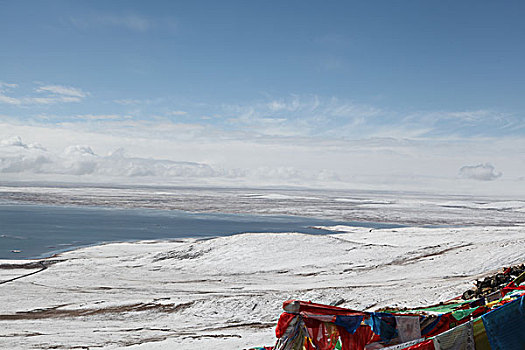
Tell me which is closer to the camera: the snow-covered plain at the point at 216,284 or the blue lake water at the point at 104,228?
the snow-covered plain at the point at 216,284

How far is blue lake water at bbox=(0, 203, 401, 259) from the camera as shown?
112 feet

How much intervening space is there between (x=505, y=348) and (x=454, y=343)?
1.34ft

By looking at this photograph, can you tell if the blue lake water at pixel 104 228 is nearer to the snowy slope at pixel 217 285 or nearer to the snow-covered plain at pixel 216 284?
the snowy slope at pixel 217 285

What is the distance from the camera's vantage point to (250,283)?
20.0 m

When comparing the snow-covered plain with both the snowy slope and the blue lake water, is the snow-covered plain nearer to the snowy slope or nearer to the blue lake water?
the snowy slope

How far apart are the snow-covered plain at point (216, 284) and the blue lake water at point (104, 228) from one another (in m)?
5.33

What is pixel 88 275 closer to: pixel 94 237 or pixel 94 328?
pixel 94 328

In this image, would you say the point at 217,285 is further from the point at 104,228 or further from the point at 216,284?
the point at 104,228

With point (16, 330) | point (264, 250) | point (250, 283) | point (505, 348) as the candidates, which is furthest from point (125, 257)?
point (505, 348)

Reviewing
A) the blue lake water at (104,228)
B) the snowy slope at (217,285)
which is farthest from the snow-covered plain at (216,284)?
the blue lake water at (104,228)

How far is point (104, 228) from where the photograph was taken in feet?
152

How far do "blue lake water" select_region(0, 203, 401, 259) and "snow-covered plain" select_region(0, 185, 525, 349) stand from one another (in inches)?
210

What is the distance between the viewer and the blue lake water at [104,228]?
34000 millimetres

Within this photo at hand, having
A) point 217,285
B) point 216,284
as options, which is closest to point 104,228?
point 216,284
